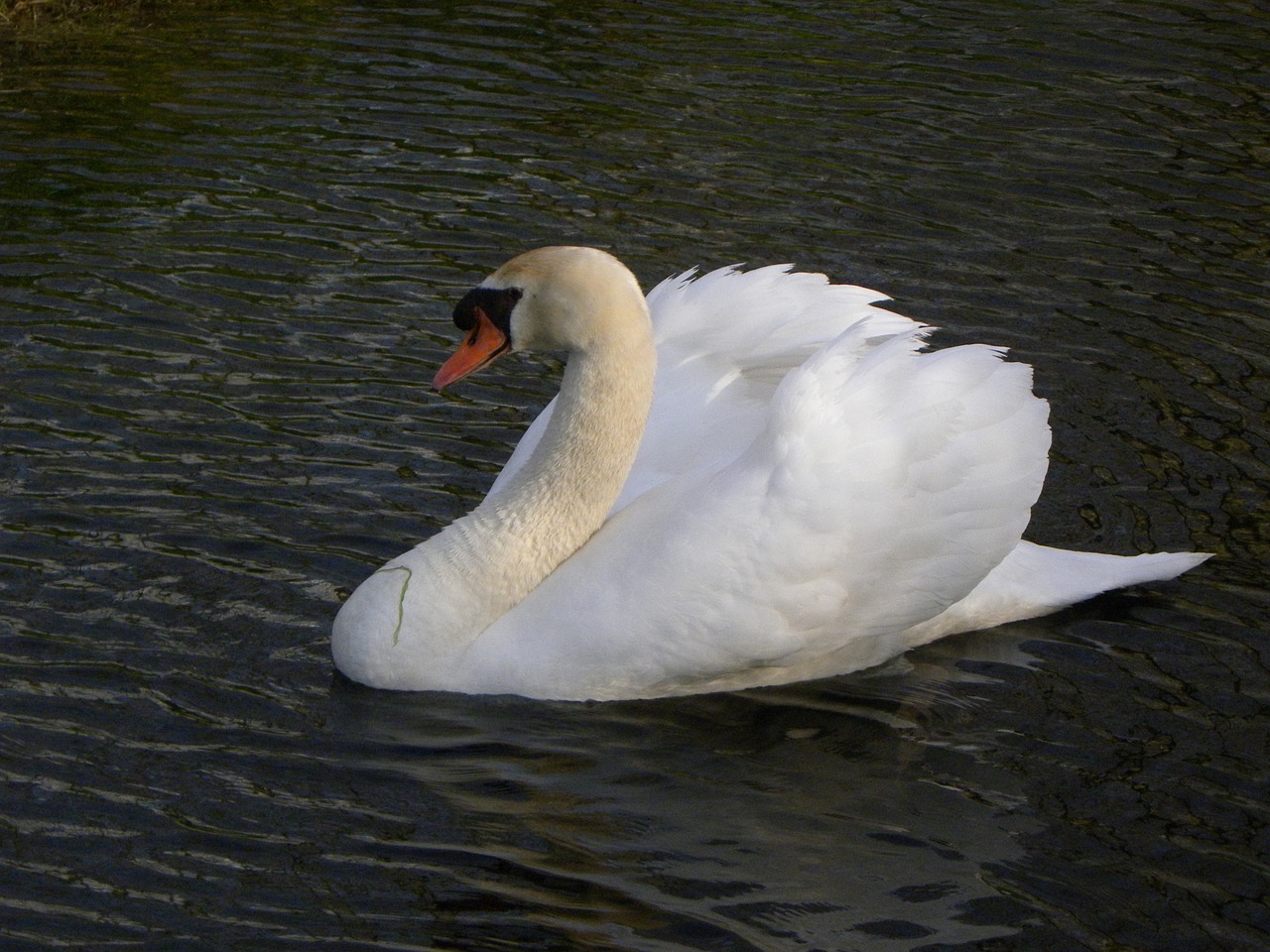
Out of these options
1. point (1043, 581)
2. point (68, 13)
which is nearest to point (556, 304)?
point (1043, 581)

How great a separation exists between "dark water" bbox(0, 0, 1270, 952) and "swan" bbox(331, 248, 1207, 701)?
6.5 inches

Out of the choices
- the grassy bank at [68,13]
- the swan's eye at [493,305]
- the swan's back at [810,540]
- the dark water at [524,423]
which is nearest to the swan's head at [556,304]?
the swan's eye at [493,305]

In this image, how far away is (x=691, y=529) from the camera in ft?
17.9

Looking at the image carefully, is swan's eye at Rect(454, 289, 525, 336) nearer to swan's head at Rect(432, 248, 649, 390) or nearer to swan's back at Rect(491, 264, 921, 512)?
swan's head at Rect(432, 248, 649, 390)

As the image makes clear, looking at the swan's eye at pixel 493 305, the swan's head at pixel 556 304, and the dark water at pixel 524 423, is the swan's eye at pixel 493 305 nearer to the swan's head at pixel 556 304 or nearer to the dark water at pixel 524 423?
the swan's head at pixel 556 304

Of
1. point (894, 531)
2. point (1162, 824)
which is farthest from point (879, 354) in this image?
point (1162, 824)

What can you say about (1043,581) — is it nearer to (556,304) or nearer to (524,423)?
(556,304)

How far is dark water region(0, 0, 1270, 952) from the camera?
4727 mm

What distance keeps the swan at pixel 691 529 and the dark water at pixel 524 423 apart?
17cm

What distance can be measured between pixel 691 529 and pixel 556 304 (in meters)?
0.78

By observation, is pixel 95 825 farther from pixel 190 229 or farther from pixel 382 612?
pixel 190 229

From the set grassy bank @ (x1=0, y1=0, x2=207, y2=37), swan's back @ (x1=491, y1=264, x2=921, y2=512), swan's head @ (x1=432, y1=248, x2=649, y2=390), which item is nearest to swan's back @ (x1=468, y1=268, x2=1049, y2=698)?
swan's back @ (x1=491, y1=264, x2=921, y2=512)

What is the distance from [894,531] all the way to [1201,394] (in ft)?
9.30

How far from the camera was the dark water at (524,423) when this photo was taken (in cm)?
473
